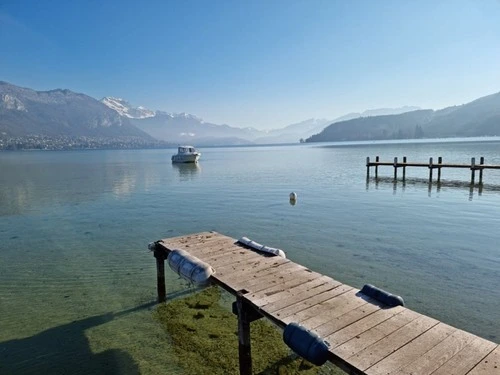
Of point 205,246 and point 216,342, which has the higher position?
point 205,246

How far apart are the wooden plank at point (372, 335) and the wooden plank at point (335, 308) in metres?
0.63

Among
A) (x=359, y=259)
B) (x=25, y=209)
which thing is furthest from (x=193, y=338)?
(x=25, y=209)

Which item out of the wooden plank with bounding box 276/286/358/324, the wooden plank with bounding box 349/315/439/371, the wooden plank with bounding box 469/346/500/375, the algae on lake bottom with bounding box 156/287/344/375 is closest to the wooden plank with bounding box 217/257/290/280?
the algae on lake bottom with bounding box 156/287/344/375

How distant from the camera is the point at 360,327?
5562mm

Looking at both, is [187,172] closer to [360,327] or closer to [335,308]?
[335,308]

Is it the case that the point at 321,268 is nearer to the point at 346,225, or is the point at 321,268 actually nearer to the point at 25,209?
the point at 346,225

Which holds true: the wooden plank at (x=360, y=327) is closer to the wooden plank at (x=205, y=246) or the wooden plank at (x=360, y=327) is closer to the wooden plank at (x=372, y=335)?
the wooden plank at (x=372, y=335)

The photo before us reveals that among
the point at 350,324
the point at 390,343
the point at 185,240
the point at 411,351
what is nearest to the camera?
the point at 411,351

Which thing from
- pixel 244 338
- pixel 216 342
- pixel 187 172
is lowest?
pixel 216 342

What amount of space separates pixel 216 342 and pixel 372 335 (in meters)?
4.20

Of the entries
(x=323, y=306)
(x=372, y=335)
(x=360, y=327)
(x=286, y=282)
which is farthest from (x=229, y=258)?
(x=372, y=335)

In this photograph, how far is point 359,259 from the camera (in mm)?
13688

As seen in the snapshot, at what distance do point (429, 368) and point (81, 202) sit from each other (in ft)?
98.7

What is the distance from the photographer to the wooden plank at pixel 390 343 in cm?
467
